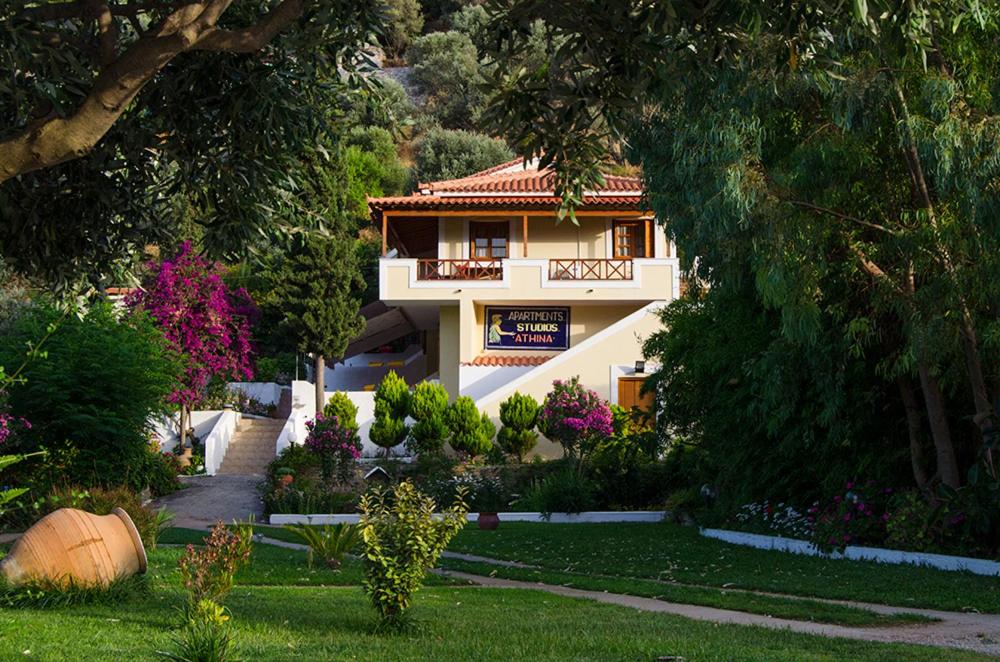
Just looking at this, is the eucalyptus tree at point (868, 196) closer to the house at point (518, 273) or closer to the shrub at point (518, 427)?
the shrub at point (518, 427)

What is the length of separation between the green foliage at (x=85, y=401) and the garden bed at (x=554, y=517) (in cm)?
310

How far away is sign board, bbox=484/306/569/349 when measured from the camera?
34844 mm

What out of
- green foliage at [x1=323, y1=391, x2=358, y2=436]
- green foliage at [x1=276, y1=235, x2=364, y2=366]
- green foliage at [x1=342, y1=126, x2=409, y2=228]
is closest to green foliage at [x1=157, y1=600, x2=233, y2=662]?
green foliage at [x1=323, y1=391, x2=358, y2=436]

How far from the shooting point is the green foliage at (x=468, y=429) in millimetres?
28953

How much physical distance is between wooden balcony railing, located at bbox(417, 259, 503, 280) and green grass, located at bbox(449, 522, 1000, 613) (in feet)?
44.5

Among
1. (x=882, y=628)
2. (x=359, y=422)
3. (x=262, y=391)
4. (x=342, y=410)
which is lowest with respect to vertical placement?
(x=882, y=628)

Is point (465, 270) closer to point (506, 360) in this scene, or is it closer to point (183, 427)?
point (506, 360)

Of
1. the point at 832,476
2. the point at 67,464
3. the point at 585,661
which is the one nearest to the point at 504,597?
the point at 585,661

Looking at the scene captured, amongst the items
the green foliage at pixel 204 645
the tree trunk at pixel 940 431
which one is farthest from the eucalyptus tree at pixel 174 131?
the tree trunk at pixel 940 431

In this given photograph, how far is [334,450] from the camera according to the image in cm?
2634

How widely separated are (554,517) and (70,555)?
13.8m

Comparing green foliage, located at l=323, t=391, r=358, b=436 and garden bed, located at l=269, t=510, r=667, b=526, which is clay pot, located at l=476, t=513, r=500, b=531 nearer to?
garden bed, located at l=269, t=510, r=667, b=526

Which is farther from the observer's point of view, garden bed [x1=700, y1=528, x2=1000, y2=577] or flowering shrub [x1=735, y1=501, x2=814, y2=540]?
flowering shrub [x1=735, y1=501, x2=814, y2=540]

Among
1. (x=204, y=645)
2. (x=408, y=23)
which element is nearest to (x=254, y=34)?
(x=204, y=645)
